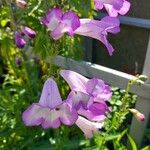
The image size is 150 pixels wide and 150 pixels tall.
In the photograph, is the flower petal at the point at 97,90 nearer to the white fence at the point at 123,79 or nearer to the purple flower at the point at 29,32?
the purple flower at the point at 29,32

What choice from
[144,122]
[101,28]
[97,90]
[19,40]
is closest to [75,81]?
[97,90]

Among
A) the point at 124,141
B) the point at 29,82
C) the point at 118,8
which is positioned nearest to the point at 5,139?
the point at 29,82

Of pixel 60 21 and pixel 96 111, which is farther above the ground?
pixel 60 21

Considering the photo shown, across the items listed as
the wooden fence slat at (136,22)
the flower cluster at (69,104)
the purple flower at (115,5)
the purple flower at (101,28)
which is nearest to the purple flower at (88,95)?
the flower cluster at (69,104)

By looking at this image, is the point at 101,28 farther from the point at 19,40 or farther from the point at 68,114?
the point at 19,40

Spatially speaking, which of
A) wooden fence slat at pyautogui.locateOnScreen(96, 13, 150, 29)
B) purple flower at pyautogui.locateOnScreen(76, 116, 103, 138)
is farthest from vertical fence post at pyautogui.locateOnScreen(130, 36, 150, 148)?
purple flower at pyautogui.locateOnScreen(76, 116, 103, 138)

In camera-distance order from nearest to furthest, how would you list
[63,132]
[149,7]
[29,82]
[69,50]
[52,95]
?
[52,95] → [69,50] → [63,132] → [149,7] → [29,82]

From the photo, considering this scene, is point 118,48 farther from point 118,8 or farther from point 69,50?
point 118,8

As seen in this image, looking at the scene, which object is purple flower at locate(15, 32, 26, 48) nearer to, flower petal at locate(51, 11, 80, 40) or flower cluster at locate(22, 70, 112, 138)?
flower cluster at locate(22, 70, 112, 138)
